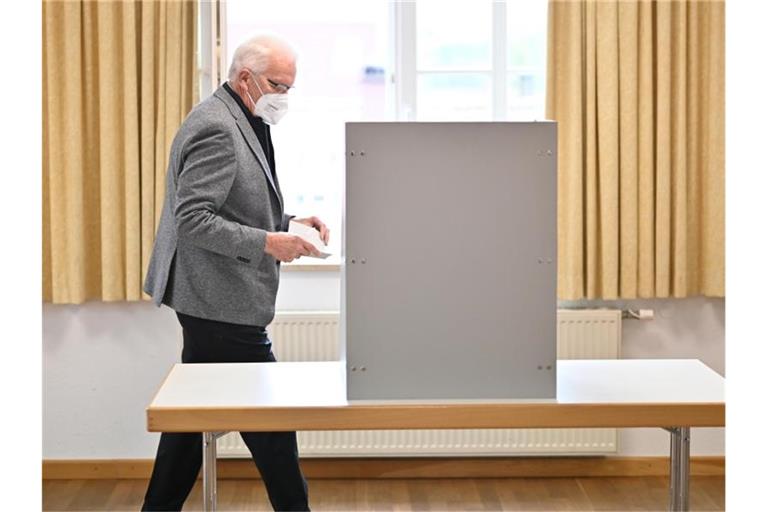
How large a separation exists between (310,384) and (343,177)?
0.42 meters

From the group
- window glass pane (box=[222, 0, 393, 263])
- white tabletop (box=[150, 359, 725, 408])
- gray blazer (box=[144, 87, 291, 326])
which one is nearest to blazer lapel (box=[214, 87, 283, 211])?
gray blazer (box=[144, 87, 291, 326])

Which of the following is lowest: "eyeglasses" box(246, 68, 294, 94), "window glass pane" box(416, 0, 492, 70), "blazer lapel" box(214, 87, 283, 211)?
"blazer lapel" box(214, 87, 283, 211)

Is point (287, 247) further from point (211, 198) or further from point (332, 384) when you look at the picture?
point (332, 384)

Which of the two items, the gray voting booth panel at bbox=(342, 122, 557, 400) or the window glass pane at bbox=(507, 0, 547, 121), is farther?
the window glass pane at bbox=(507, 0, 547, 121)

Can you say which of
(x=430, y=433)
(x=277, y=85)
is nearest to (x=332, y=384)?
(x=277, y=85)

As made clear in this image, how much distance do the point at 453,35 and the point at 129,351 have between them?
1565 millimetres

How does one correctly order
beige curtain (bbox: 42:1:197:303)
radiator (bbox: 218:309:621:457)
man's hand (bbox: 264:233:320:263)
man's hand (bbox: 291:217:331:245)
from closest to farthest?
man's hand (bbox: 264:233:320:263) < man's hand (bbox: 291:217:331:245) < beige curtain (bbox: 42:1:197:303) < radiator (bbox: 218:309:621:457)

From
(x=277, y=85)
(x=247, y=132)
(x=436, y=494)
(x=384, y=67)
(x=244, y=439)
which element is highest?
(x=384, y=67)

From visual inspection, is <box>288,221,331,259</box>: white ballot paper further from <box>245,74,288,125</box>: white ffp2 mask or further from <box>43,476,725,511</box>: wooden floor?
<box>43,476,725,511</box>: wooden floor

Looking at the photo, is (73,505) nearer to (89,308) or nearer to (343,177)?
(89,308)

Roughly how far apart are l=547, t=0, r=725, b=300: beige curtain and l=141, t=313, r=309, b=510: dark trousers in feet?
4.72

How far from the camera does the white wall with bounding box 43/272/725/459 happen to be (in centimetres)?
379

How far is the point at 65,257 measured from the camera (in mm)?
3658

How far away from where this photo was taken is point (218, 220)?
2.37 m
